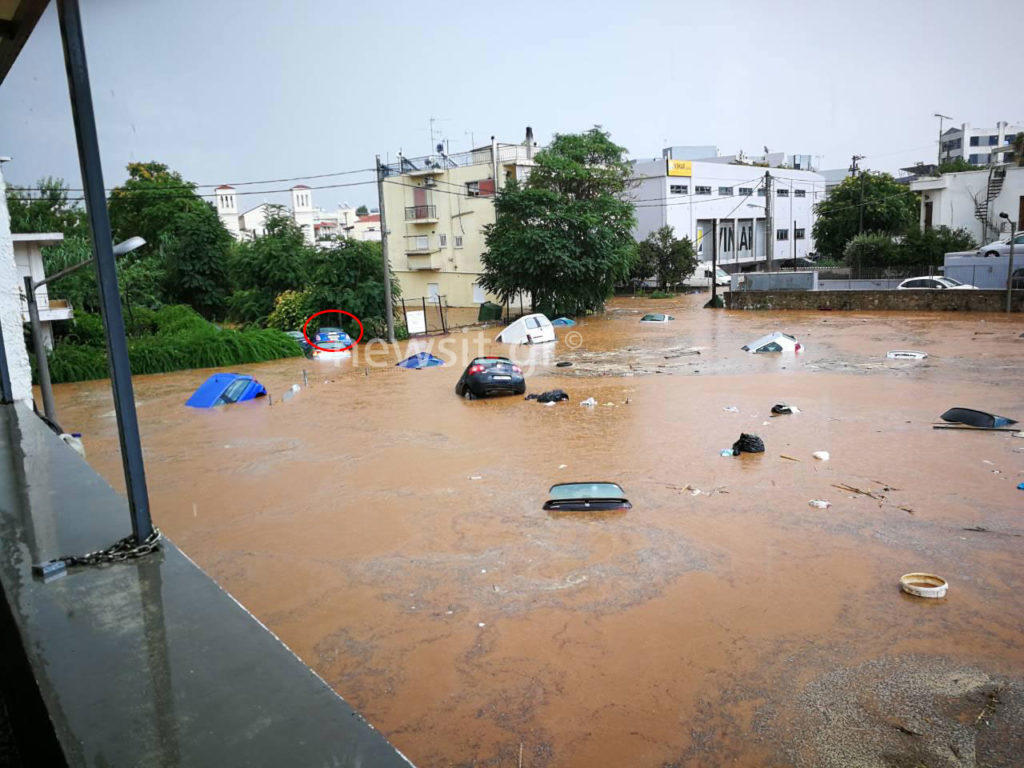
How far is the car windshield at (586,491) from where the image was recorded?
Answer: 9508 millimetres

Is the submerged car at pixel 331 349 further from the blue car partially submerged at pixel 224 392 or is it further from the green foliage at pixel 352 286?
the blue car partially submerged at pixel 224 392

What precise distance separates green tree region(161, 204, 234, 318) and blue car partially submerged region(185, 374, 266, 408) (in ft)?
70.7

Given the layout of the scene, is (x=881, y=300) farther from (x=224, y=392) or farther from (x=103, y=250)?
(x=103, y=250)

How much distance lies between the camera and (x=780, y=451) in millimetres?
11609

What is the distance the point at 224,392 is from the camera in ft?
61.4

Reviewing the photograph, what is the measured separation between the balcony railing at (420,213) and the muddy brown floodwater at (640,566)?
27.4 metres

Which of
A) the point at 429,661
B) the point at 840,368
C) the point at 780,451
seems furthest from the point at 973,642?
the point at 840,368

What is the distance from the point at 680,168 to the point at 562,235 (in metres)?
17.8

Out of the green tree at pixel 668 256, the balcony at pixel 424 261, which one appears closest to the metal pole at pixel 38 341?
the balcony at pixel 424 261

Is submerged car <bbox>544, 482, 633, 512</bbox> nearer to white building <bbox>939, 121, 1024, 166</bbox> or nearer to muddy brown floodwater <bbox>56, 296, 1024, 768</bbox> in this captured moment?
muddy brown floodwater <bbox>56, 296, 1024, 768</bbox>

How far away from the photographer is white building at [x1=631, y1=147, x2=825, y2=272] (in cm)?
4725

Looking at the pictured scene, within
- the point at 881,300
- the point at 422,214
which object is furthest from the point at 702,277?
the point at 422,214

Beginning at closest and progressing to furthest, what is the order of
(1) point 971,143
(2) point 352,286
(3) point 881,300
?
(2) point 352,286 → (3) point 881,300 → (1) point 971,143

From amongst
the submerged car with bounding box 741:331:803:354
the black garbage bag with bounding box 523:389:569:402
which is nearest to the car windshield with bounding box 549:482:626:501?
the black garbage bag with bounding box 523:389:569:402
